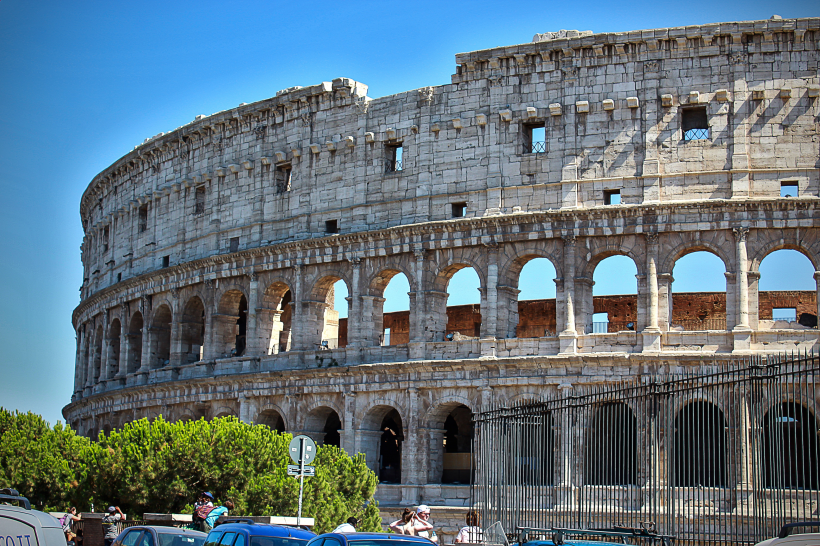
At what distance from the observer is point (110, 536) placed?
22.4 meters

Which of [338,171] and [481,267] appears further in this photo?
[338,171]

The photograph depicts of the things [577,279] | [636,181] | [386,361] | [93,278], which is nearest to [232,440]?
[386,361]

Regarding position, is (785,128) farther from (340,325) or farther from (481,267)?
(340,325)

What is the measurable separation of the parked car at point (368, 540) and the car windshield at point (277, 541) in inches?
41.6

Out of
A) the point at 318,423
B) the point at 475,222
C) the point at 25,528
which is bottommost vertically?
the point at 25,528

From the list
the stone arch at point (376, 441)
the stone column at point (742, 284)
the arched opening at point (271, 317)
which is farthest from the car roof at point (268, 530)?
the arched opening at point (271, 317)

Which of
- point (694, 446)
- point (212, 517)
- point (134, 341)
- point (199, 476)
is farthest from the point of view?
point (134, 341)

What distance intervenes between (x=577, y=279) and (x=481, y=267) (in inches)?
116

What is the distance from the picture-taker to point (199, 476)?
24.7 meters

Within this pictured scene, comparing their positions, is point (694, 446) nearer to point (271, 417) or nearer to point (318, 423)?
point (318, 423)

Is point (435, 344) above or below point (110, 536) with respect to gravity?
A: above

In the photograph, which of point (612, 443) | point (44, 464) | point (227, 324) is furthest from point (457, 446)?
point (612, 443)

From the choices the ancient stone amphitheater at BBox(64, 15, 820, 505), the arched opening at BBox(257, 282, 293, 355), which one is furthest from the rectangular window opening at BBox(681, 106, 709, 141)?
the arched opening at BBox(257, 282, 293, 355)

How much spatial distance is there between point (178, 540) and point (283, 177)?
23.0 metres
